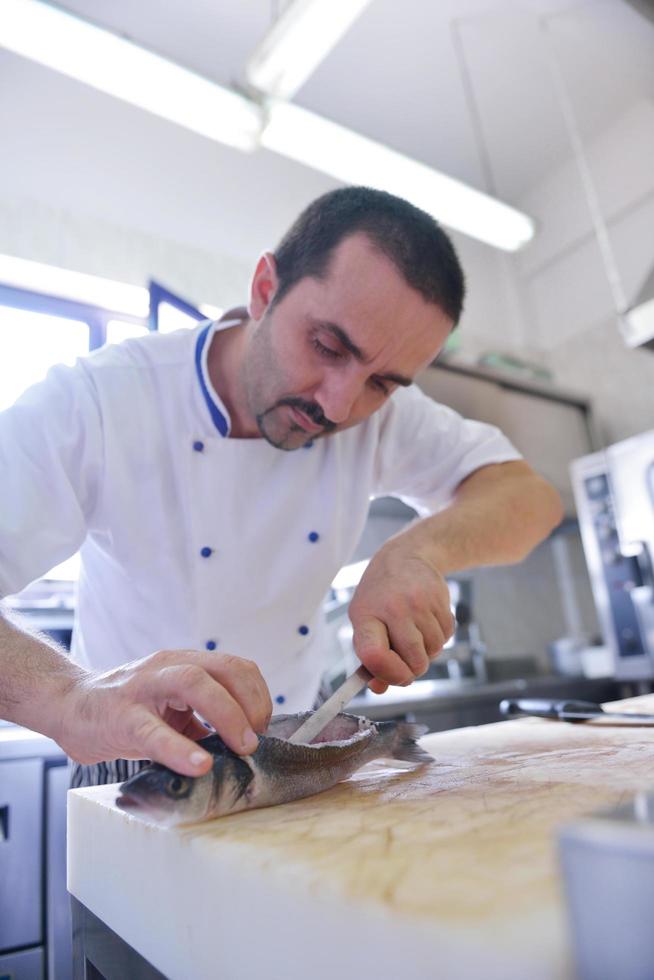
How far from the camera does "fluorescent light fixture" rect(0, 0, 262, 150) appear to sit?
1.91 metres

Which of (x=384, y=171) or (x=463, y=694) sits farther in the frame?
(x=384, y=171)

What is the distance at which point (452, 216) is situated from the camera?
292 centimetres

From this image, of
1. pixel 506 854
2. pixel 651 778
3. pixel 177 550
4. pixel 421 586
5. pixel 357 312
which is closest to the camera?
pixel 506 854

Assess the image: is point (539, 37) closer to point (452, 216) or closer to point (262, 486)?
point (452, 216)

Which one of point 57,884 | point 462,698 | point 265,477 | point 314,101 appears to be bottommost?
point 57,884

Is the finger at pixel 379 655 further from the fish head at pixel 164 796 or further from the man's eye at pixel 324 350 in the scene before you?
the man's eye at pixel 324 350

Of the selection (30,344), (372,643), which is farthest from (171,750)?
(30,344)

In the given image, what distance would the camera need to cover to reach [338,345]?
4.01 ft

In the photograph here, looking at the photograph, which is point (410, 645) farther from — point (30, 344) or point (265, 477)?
point (30, 344)

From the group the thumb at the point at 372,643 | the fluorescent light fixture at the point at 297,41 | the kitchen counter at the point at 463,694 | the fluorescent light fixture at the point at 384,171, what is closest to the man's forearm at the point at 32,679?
the thumb at the point at 372,643

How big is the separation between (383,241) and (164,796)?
3.34ft

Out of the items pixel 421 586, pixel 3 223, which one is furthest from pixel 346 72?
pixel 421 586

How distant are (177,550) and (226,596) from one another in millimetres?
131

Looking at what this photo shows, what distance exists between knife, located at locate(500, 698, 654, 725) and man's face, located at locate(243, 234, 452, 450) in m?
0.66
